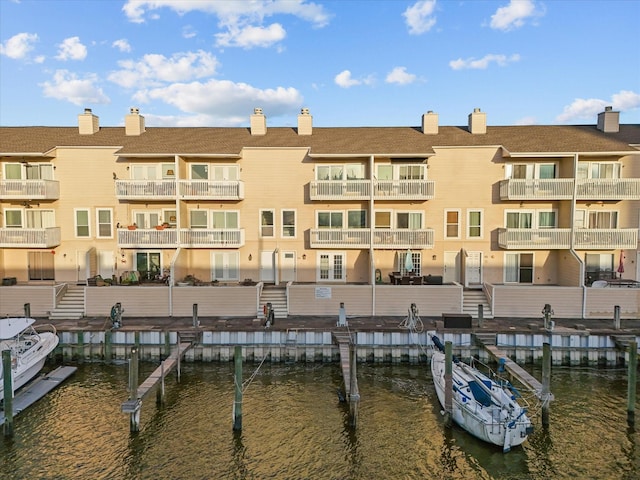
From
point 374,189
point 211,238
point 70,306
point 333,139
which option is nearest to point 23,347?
point 70,306

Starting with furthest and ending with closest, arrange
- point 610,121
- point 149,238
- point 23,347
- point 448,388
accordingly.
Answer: point 610,121, point 149,238, point 23,347, point 448,388

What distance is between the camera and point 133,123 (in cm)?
3164

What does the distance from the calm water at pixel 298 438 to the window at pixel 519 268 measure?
968 cm

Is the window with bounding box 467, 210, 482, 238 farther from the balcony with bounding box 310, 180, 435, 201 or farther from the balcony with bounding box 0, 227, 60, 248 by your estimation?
the balcony with bounding box 0, 227, 60, 248

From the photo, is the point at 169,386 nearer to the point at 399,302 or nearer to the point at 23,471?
the point at 23,471

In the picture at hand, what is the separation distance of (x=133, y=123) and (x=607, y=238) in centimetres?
3245

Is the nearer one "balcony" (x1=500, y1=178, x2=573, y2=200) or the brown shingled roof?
"balcony" (x1=500, y1=178, x2=573, y2=200)

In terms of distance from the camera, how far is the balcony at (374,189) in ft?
91.2

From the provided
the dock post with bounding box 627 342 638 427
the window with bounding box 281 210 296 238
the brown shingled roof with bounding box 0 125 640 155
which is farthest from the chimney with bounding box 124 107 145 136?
the dock post with bounding box 627 342 638 427

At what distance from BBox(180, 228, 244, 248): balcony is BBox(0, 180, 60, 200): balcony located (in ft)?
31.6

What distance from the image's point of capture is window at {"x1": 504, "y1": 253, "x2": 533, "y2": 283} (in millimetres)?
29297

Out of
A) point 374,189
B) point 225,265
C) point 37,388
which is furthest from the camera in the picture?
point 225,265

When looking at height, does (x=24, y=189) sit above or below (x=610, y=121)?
below

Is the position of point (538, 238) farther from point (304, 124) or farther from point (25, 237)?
point (25, 237)
